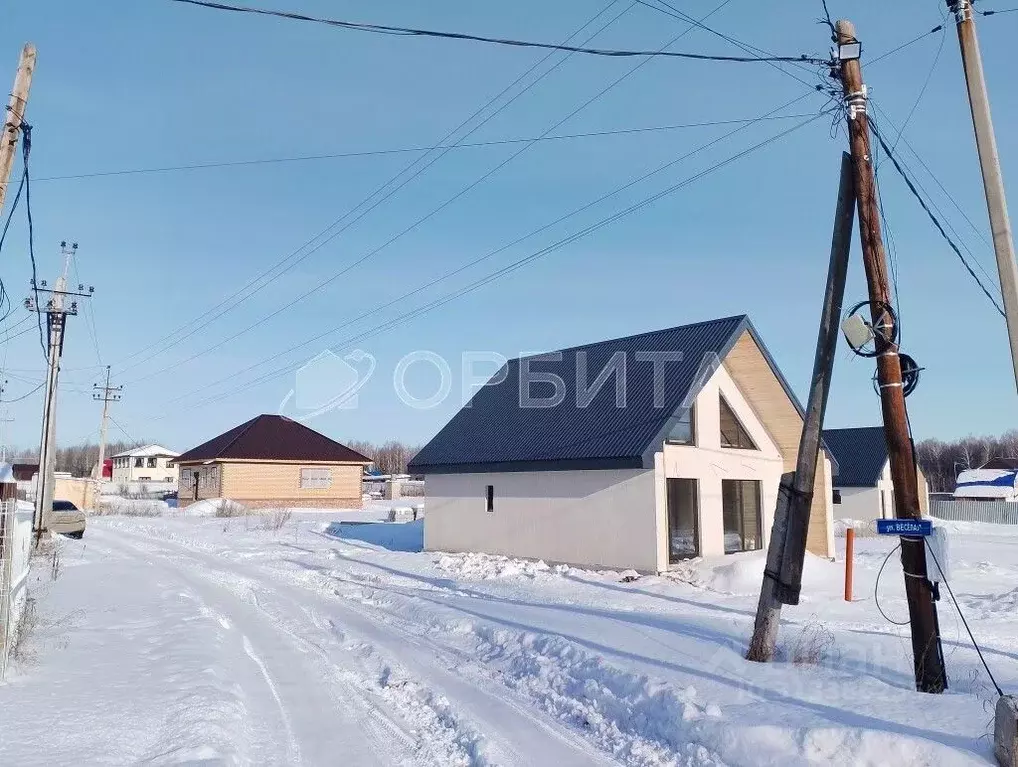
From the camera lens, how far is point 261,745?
271 inches

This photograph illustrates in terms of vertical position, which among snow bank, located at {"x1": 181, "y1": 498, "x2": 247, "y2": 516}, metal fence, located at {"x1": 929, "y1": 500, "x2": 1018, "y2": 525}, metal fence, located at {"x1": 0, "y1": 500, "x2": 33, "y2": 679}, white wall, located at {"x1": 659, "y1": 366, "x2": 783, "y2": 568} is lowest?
metal fence, located at {"x1": 929, "y1": 500, "x2": 1018, "y2": 525}

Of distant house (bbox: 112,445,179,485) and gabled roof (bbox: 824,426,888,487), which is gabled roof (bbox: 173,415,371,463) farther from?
distant house (bbox: 112,445,179,485)

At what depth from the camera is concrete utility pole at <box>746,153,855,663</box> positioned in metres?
9.36

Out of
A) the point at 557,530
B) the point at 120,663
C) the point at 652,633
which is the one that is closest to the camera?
the point at 120,663

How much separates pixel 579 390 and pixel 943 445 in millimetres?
128845

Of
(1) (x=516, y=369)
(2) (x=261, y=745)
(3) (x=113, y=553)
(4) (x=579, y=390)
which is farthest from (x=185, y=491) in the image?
(2) (x=261, y=745)

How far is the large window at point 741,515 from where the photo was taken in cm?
2158

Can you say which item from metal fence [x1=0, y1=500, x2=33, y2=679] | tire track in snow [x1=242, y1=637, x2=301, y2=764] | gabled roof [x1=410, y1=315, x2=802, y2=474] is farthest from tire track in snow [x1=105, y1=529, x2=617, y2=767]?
gabled roof [x1=410, y1=315, x2=802, y2=474]

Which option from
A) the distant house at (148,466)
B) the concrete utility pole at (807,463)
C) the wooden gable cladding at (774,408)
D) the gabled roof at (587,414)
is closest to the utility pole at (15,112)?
the concrete utility pole at (807,463)

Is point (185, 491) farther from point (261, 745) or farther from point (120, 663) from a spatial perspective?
point (261, 745)

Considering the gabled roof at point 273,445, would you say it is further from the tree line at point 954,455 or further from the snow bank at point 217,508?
the tree line at point 954,455

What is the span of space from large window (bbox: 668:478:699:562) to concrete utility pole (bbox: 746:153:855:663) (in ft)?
31.5

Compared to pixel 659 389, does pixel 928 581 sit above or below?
below

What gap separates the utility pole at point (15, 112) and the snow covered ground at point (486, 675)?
18.0ft
